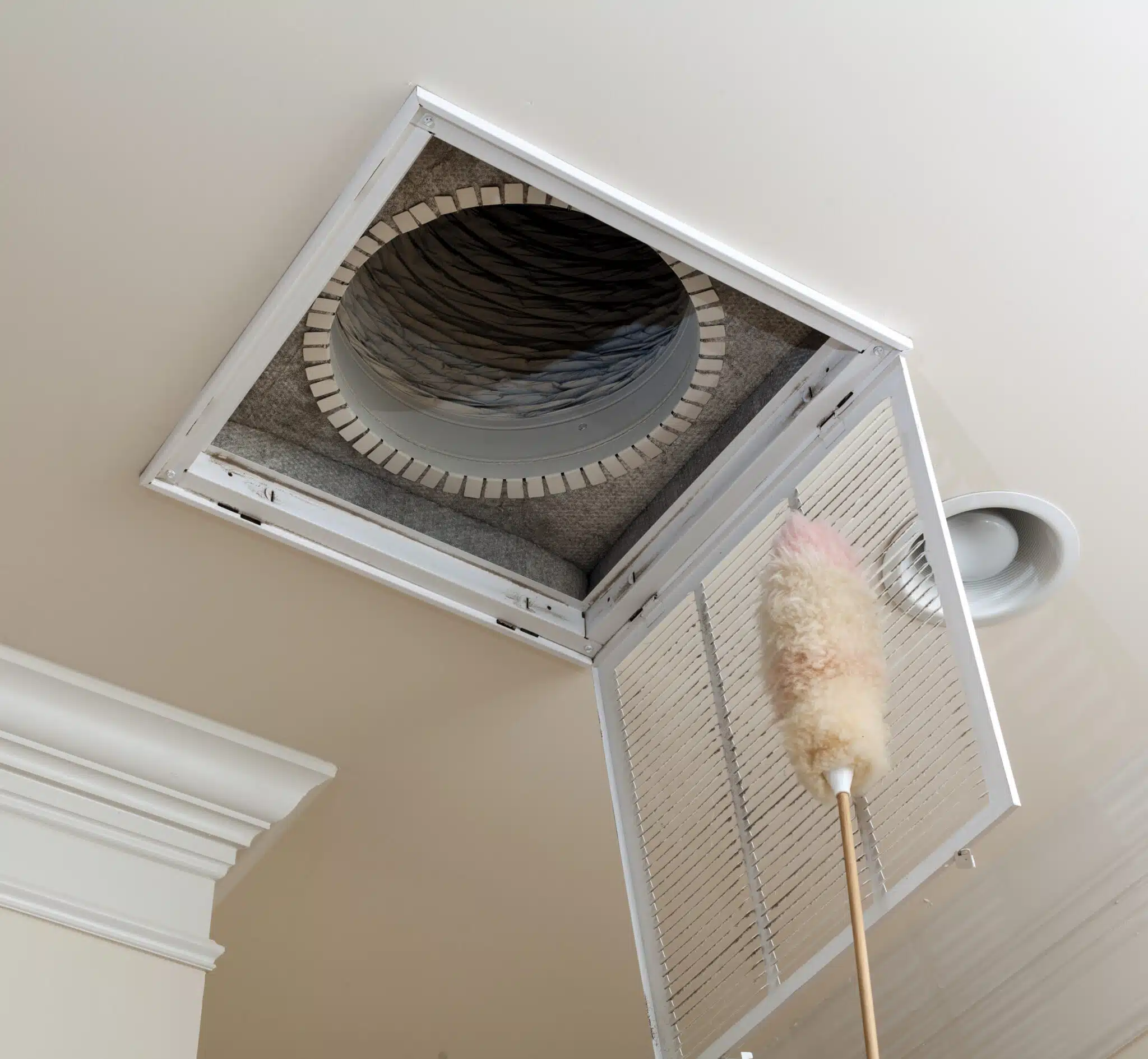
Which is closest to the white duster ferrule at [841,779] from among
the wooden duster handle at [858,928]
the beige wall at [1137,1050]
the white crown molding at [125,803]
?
the wooden duster handle at [858,928]

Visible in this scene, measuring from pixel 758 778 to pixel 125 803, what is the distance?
839 millimetres

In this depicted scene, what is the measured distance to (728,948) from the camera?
52.7 inches

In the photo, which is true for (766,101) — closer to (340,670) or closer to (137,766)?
(340,670)

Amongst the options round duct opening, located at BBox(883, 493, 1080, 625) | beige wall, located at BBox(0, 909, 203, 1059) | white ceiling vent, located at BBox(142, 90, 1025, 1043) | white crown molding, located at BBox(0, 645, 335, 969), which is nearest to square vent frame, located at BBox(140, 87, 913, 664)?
white ceiling vent, located at BBox(142, 90, 1025, 1043)

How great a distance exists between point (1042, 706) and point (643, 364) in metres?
0.64

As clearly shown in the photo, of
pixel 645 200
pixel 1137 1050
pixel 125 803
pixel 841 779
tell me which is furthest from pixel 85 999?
pixel 1137 1050

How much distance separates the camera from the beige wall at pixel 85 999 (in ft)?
4.96

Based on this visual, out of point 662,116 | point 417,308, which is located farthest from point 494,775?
point 662,116

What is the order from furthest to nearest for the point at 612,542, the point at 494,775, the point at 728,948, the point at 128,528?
1. the point at 494,775
2. the point at 612,542
3. the point at 128,528
4. the point at 728,948

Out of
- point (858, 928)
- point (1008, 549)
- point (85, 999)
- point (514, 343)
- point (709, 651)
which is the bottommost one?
point (858, 928)

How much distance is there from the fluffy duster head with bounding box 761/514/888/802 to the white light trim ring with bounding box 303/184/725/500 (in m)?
0.30

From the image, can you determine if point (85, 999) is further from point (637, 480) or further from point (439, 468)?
point (637, 480)

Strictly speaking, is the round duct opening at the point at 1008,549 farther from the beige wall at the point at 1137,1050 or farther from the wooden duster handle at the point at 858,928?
the beige wall at the point at 1137,1050

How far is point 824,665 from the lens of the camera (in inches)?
43.5
